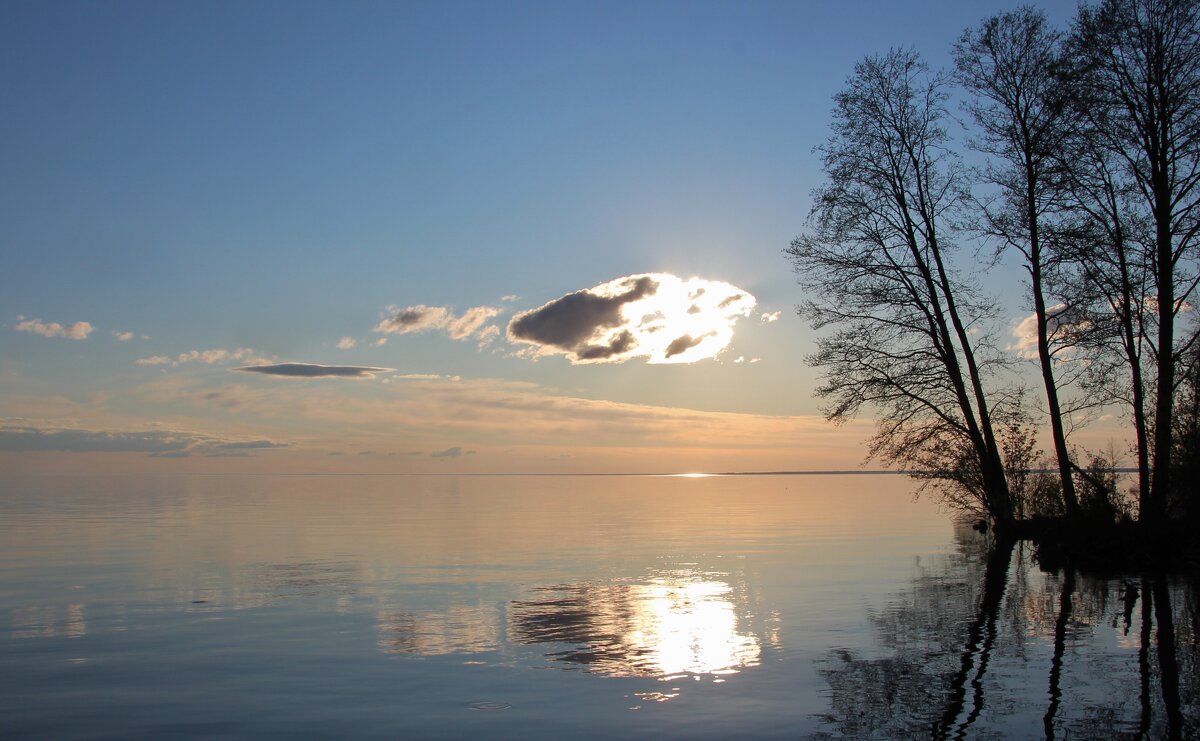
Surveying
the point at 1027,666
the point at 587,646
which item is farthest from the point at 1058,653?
the point at 587,646

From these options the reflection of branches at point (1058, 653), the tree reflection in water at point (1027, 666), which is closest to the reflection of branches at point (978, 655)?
the tree reflection in water at point (1027, 666)

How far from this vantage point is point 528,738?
10555mm

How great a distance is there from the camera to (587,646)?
15695 millimetres

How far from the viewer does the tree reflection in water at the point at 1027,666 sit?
10633mm

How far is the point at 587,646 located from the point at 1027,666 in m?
6.57

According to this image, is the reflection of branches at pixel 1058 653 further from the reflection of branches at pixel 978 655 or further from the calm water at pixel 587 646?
the reflection of branches at pixel 978 655

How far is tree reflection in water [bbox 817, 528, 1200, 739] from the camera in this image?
10633 millimetres

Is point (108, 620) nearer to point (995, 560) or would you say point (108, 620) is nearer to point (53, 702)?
point (53, 702)

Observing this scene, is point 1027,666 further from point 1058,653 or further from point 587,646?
point 587,646

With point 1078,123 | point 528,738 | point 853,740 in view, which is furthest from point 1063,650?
point 1078,123

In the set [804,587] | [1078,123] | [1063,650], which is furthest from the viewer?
[1078,123]

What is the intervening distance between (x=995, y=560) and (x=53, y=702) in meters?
24.6

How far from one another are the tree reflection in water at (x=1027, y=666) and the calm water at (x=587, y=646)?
0.06m

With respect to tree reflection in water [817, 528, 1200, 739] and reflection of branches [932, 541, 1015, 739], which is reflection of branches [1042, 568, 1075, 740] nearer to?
tree reflection in water [817, 528, 1200, 739]
